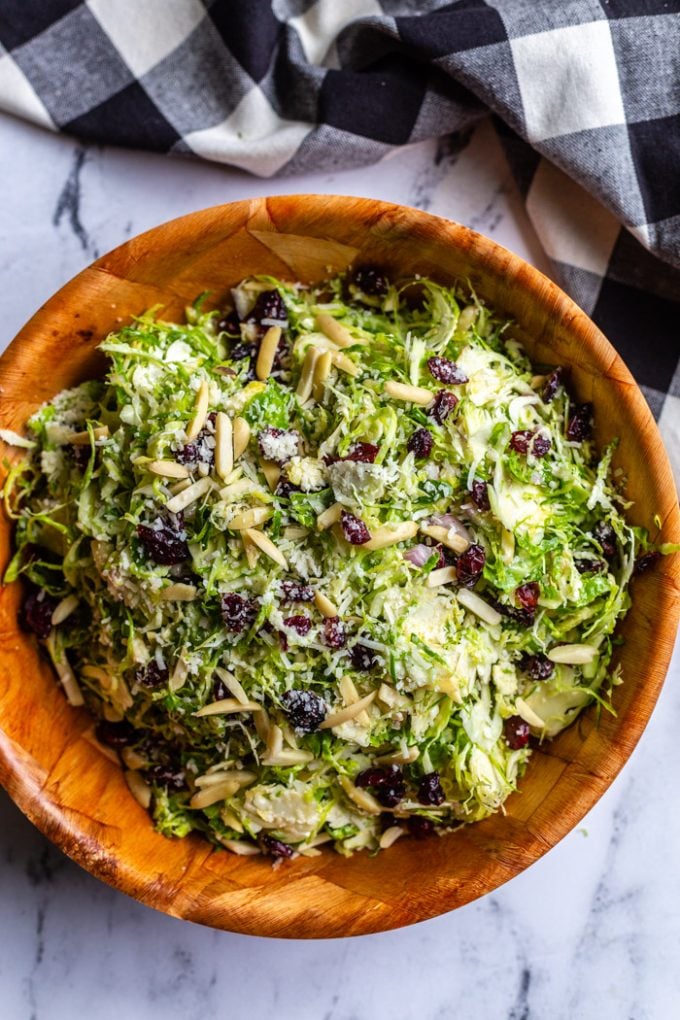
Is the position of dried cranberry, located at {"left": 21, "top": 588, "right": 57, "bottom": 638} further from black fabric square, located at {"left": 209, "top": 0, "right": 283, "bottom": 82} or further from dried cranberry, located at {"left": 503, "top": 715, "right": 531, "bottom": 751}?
black fabric square, located at {"left": 209, "top": 0, "right": 283, "bottom": 82}

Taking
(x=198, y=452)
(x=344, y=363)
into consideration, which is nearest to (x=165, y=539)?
(x=198, y=452)

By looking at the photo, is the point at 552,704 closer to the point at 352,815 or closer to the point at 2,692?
the point at 352,815

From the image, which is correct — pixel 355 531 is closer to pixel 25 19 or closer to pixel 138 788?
pixel 138 788

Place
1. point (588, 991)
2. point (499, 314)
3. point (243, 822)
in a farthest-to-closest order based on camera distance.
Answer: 1. point (588, 991)
2. point (499, 314)
3. point (243, 822)

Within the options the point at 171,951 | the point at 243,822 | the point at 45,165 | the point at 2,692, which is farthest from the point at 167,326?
the point at 171,951

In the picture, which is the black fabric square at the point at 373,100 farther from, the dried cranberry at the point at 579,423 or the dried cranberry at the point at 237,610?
the dried cranberry at the point at 237,610

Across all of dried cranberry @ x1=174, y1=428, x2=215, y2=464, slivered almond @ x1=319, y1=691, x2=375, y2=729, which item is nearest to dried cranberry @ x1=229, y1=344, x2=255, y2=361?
dried cranberry @ x1=174, y1=428, x2=215, y2=464
